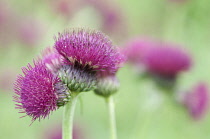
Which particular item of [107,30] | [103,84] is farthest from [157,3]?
[103,84]

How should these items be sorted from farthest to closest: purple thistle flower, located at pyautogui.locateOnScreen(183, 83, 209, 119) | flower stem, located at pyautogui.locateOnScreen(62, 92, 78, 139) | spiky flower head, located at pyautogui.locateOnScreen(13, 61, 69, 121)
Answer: purple thistle flower, located at pyautogui.locateOnScreen(183, 83, 209, 119), flower stem, located at pyautogui.locateOnScreen(62, 92, 78, 139), spiky flower head, located at pyautogui.locateOnScreen(13, 61, 69, 121)

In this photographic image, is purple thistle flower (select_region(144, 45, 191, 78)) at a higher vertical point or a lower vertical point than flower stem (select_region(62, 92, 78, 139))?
higher

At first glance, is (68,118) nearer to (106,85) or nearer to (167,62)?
(106,85)

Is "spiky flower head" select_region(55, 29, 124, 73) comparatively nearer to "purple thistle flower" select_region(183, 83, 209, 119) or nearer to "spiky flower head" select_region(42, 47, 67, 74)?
"spiky flower head" select_region(42, 47, 67, 74)

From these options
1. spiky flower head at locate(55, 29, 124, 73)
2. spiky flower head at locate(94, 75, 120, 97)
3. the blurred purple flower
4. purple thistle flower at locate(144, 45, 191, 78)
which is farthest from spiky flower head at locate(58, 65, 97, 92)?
the blurred purple flower

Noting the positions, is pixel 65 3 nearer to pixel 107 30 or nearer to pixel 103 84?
pixel 107 30

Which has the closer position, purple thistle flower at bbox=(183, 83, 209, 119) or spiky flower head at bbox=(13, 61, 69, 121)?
spiky flower head at bbox=(13, 61, 69, 121)
